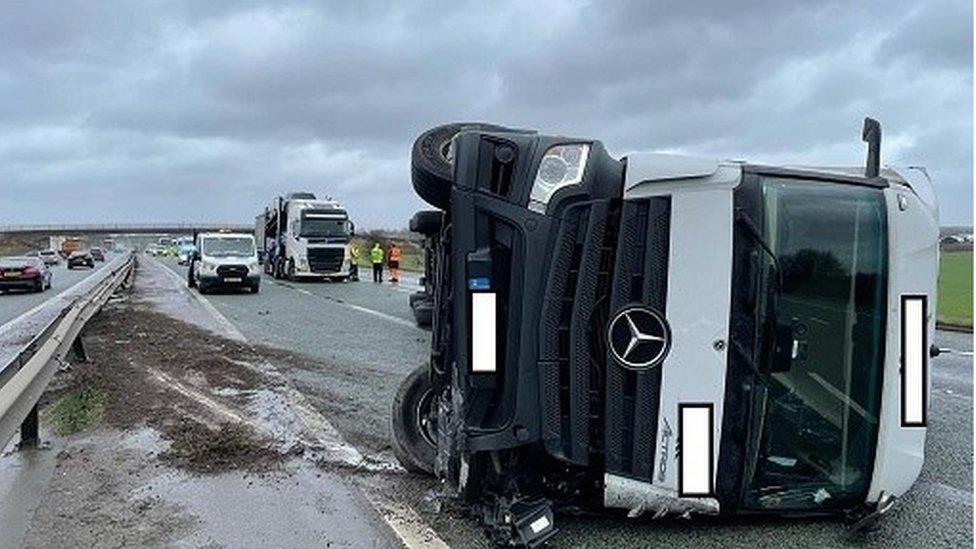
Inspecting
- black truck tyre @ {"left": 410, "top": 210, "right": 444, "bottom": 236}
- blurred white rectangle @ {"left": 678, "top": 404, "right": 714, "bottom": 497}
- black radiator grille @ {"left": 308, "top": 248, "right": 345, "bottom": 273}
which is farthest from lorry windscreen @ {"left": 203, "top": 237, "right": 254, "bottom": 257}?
blurred white rectangle @ {"left": 678, "top": 404, "right": 714, "bottom": 497}

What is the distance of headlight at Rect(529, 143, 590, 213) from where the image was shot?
12.5ft

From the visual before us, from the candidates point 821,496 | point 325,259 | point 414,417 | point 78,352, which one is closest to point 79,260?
point 325,259

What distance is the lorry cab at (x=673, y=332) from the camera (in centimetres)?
378

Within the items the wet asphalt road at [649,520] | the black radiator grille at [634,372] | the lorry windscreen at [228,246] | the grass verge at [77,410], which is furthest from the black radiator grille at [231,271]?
the black radiator grille at [634,372]

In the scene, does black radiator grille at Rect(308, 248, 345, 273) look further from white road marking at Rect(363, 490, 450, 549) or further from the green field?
white road marking at Rect(363, 490, 450, 549)

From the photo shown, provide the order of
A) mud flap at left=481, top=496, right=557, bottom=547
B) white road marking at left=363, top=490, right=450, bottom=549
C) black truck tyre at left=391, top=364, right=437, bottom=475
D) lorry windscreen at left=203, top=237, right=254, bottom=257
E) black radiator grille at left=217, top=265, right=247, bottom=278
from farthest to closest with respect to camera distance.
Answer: lorry windscreen at left=203, top=237, right=254, bottom=257 → black radiator grille at left=217, top=265, right=247, bottom=278 → black truck tyre at left=391, top=364, right=437, bottom=475 → white road marking at left=363, top=490, right=450, bottom=549 → mud flap at left=481, top=496, right=557, bottom=547

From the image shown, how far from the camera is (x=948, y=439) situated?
6469mm

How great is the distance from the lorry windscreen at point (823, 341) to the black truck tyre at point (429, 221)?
5.50 feet

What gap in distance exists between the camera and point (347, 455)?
18.2 feet

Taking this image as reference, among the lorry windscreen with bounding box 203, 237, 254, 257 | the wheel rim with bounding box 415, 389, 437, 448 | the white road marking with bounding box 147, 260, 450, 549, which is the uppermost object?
the lorry windscreen with bounding box 203, 237, 254, 257

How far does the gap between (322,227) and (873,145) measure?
95.8 feet

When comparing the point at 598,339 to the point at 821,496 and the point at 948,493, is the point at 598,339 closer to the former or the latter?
the point at 821,496

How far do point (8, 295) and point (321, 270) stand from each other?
10291 millimetres

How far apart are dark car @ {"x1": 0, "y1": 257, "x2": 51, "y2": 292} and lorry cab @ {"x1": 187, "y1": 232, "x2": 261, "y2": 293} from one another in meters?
5.66
